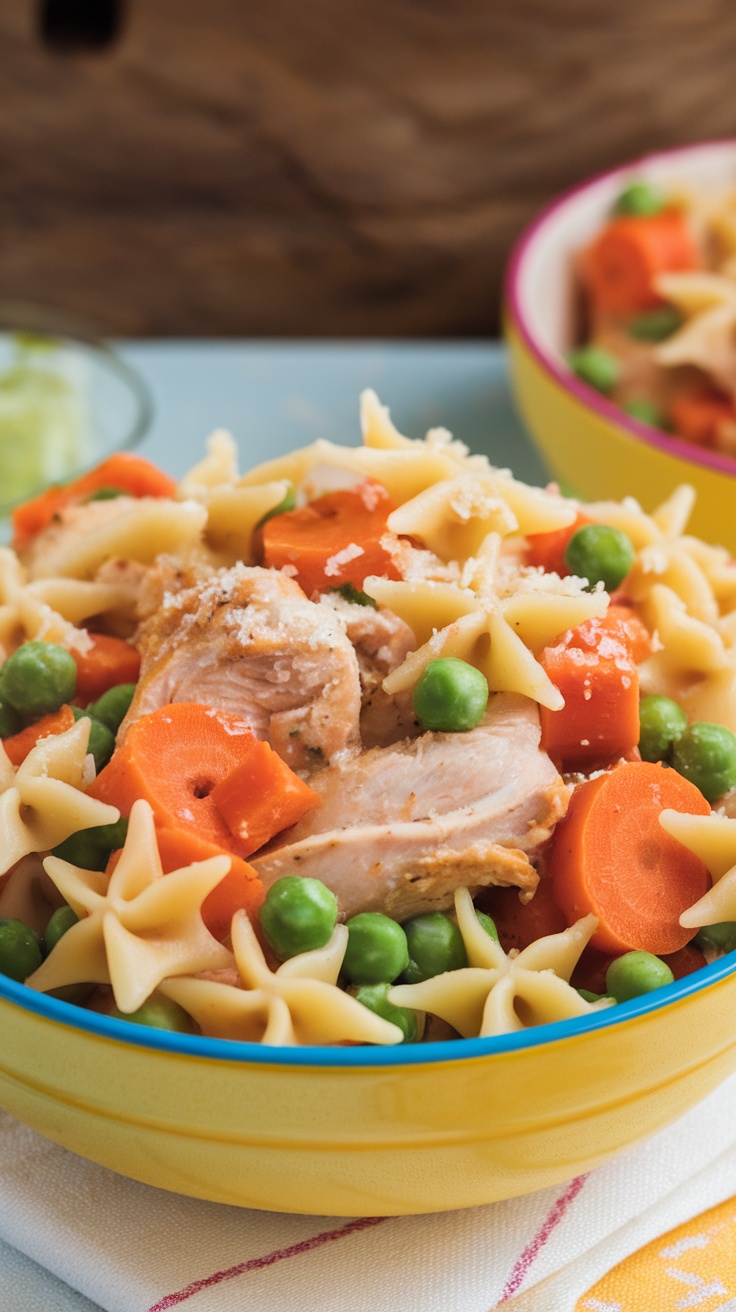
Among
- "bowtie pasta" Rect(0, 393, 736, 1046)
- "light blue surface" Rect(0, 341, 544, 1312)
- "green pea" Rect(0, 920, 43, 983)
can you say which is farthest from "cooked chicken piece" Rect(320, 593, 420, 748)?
"light blue surface" Rect(0, 341, 544, 1312)

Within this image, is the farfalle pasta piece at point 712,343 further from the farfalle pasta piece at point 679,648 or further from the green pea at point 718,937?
the green pea at point 718,937

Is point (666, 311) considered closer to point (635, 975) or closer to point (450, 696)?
point (450, 696)

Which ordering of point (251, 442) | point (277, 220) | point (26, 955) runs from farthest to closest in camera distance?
1. point (277, 220)
2. point (251, 442)
3. point (26, 955)

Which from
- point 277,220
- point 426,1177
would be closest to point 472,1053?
point 426,1177

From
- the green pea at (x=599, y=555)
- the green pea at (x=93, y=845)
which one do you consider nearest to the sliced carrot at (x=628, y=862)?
the green pea at (x=599, y=555)

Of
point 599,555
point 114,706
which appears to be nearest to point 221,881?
point 114,706

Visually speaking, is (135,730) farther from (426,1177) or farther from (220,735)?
(426,1177)

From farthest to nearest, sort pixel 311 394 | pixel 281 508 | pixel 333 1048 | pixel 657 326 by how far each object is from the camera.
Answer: pixel 311 394 → pixel 657 326 → pixel 281 508 → pixel 333 1048

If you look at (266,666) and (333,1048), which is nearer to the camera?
(333,1048)
